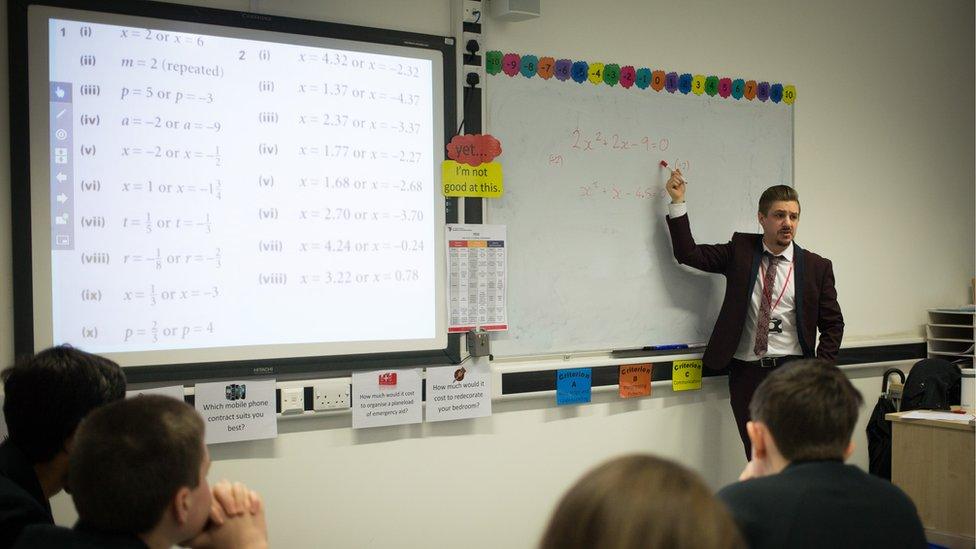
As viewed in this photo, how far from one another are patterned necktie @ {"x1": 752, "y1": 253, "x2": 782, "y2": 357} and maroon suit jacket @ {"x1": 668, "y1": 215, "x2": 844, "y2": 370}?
0.06m

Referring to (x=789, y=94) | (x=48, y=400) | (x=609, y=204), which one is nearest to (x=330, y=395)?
(x=48, y=400)

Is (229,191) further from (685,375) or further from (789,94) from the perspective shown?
(789,94)

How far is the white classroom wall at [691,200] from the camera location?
288cm

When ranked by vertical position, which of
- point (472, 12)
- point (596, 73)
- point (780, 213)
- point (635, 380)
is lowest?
point (635, 380)

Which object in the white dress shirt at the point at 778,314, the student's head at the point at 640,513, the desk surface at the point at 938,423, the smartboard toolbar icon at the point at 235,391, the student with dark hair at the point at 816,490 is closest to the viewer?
the student's head at the point at 640,513

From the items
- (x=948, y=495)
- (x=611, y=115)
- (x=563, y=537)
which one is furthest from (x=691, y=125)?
(x=563, y=537)

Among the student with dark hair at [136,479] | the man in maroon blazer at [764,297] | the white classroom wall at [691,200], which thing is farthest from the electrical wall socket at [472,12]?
the student with dark hair at [136,479]

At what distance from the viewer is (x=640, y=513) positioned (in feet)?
2.66

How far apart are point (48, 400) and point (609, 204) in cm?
234

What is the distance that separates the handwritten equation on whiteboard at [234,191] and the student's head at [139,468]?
1.36 m

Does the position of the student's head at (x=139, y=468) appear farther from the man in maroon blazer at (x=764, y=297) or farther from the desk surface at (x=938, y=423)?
the desk surface at (x=938, y=423)

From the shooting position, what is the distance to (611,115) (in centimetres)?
341

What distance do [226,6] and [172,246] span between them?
2.77 ft

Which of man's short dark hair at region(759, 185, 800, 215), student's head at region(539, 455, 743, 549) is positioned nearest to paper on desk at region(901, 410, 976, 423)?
man's short dark hair at region(759, 185, 800, 215)
